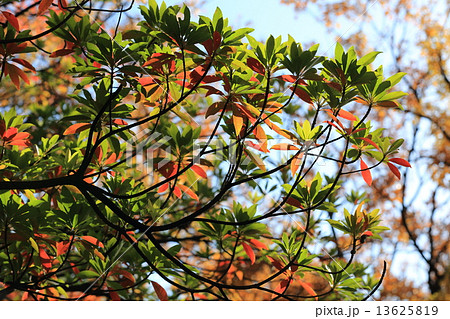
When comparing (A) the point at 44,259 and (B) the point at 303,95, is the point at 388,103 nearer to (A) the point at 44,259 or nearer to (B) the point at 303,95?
(B) the point at 303,95

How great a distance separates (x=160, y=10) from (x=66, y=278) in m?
2.21

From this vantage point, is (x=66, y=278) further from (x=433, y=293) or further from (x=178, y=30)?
(x=433, y=293)

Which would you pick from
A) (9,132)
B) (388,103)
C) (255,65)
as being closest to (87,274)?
(9,132)

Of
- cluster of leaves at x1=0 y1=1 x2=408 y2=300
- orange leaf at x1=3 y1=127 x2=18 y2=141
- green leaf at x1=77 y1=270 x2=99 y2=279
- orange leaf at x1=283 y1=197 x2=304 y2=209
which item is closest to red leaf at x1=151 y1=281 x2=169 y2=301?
cluster of leaves at x1=0 y1=1 x2=408 y2=300

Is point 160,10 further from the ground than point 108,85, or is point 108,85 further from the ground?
point 160,10

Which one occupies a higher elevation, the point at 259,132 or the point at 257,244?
the point at 259,132

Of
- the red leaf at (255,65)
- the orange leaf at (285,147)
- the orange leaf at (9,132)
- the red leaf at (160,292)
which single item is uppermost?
the red leaf at (255,65)

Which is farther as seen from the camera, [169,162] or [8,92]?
[8,92]

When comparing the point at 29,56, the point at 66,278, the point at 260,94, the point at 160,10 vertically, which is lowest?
the point at 66,278

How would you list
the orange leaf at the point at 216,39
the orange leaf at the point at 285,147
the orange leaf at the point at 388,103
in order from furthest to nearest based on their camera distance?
the orange leaf at the point at 285,147, the orange leaf at the point at 388,103, the orange leaf at the point at 216,39

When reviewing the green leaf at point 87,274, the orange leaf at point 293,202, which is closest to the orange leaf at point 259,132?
the orange leaf at point 293,202

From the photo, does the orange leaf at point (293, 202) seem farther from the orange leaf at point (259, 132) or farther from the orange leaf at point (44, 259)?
the orange leaf at point (44, 259)

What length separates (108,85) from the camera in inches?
46.1
